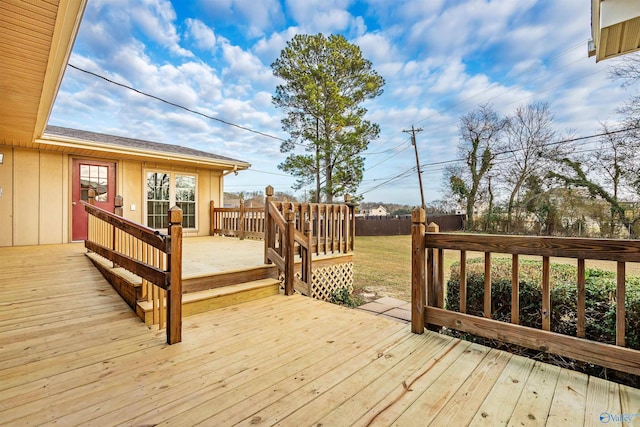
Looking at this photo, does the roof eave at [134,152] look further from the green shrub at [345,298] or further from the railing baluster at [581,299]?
the railing baluster at [581,299]

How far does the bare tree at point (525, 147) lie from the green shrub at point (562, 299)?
12.4m

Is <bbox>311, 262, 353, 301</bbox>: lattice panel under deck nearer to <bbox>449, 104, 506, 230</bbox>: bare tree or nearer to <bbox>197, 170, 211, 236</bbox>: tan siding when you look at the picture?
<bbox>197, 170, 211, 236</bbox>: tan siding

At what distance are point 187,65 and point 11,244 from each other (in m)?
7.23

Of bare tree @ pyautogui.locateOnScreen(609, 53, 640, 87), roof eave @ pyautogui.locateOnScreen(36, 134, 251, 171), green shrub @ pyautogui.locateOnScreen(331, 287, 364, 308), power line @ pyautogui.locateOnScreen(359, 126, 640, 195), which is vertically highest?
bare tree @ pyautogui.locateOnScreen(609, 53, 640, 87)

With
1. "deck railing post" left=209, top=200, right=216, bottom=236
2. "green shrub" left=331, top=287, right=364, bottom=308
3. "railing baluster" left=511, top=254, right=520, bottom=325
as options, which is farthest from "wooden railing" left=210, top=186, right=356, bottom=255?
"deck railing post" left=209, top=200, right=216, bottom=236

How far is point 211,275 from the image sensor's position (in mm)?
3367

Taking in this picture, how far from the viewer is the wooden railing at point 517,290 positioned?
69.1 inches

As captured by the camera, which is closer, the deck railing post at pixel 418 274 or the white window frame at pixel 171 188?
the deck railing post at pixel 418 274

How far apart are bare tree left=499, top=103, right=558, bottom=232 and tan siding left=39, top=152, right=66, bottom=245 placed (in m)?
16.6

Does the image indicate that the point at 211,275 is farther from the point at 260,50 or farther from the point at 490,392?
the point at 260,50

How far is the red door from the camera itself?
22.5 feet

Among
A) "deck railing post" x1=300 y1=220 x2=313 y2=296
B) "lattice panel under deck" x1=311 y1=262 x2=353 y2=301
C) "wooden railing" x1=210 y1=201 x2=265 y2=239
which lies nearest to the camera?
"deck railing post" x1=300 y1=220 x2=313 y2=296

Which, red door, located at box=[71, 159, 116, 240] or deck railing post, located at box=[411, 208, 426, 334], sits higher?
red door, located at box=[71, 159, 116, 240]

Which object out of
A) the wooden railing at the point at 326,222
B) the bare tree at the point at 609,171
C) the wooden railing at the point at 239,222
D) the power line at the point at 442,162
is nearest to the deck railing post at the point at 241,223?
the wooden railing at the point at 239,222
